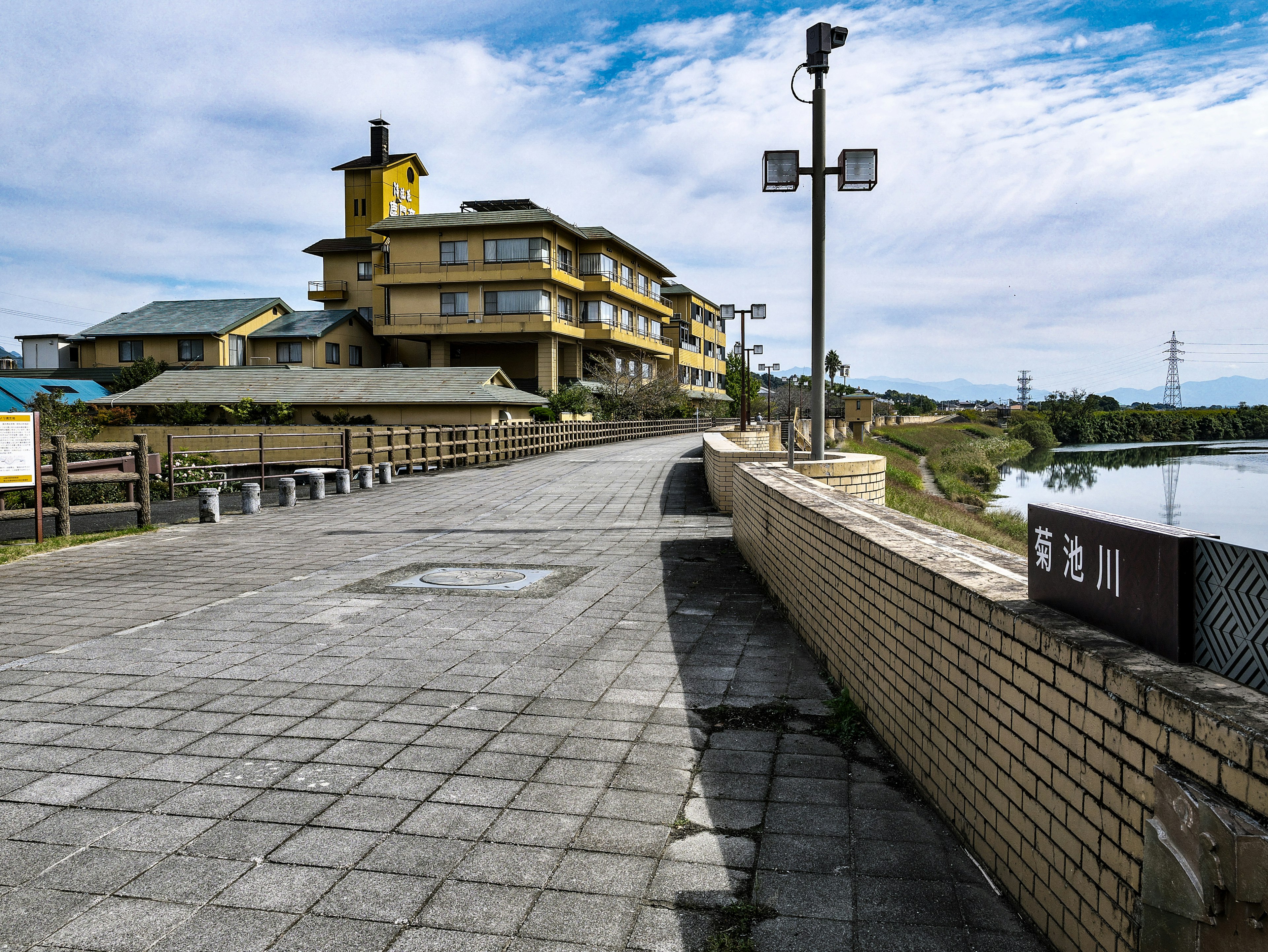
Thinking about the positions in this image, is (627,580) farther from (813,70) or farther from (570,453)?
(570,453)

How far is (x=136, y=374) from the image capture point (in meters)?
49.3

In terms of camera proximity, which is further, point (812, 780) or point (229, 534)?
point (229, 534)

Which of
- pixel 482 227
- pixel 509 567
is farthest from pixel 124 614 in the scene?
pixel 482 227

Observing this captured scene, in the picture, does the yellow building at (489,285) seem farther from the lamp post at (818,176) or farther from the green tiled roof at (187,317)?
the lamp post at (818,176)

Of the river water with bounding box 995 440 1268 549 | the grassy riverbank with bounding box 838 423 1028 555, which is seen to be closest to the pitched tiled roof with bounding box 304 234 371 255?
the grassy riverbank with bounding box 838 423 1028 555

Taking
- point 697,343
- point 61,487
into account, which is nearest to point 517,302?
point 697,343

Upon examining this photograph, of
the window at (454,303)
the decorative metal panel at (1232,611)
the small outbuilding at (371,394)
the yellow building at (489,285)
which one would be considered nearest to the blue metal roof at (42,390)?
the small outbuilding at (371,394)

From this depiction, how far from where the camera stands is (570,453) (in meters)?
30.9

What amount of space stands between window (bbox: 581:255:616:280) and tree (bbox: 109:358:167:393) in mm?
24859

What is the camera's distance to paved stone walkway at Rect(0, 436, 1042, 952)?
2941mm

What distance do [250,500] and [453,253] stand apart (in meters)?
36.4

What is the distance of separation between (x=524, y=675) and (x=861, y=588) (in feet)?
7.31

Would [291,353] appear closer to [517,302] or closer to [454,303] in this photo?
[454,303]

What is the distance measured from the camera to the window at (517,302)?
158ft
